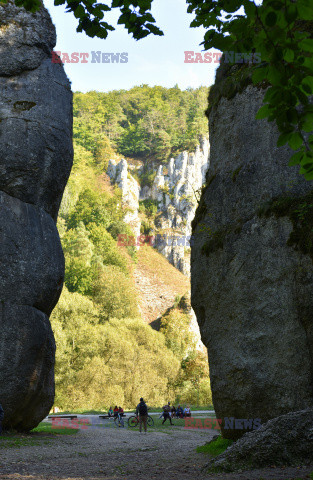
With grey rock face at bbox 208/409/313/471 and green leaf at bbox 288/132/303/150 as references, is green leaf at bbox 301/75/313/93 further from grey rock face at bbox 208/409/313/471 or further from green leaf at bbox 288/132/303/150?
grey rock face at bbox 208/409/313/471

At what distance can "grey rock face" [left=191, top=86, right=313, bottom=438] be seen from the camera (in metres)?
8.22

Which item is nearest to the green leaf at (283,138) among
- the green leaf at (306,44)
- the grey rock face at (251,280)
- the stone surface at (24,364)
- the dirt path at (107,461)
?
the green leaf at (306,44)

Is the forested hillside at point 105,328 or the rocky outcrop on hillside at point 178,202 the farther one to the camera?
the rocky outcrop on hillside at point 178,202

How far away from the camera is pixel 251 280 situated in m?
9.11

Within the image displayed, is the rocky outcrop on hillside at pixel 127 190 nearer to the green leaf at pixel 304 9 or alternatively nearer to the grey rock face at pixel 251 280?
the grey rock face at pixel 251 280

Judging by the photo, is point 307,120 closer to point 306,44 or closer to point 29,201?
point 306,44

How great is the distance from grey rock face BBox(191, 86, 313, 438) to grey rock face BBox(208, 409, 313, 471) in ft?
3.33

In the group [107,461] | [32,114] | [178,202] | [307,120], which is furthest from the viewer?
[178,202]

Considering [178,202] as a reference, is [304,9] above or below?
below

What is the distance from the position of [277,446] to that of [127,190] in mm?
78777

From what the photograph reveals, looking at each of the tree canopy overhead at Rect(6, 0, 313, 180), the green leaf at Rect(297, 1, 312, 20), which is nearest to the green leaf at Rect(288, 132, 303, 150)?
the tree canopy overhead at Rect(6, 0, 313, 180)

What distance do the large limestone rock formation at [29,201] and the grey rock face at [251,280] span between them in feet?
20.1

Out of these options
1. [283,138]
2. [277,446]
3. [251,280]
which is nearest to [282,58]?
[283,138]

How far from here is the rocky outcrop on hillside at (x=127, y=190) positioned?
7981 cm
